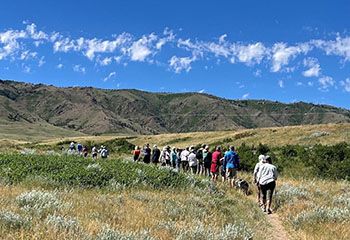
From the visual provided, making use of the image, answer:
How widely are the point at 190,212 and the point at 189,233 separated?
73.7 inches

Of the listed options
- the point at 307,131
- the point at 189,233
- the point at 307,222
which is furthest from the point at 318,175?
the point at 307,131

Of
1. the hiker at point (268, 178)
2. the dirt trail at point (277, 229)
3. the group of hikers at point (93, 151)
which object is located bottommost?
the dirt trail at point (277, 229)

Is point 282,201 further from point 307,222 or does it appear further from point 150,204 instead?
point 150,204

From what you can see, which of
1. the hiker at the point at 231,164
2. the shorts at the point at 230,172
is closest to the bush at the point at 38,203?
the hiker at the point at 231,164

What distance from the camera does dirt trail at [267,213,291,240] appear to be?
8155mm

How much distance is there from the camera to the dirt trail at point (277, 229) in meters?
8.16

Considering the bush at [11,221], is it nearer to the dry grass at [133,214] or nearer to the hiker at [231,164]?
the dry grass at [133,214]

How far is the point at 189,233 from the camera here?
610 cm

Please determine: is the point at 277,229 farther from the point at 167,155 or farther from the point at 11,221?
the point at 167,155

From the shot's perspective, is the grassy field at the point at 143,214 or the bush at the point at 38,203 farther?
the bush at the point at 38,203

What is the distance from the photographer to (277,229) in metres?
9.02

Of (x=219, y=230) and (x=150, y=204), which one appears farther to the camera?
(x=150, y=204)

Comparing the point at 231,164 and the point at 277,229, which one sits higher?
the point at 231,164

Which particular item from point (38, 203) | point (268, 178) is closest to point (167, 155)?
point (268, 178)
